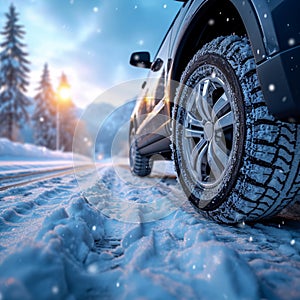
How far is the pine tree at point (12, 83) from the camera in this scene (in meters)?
23.7

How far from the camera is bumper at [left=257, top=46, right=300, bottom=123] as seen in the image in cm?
98

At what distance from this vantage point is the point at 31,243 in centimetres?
87

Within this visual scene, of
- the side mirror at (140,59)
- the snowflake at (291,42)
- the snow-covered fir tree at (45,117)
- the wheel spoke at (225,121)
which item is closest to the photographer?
the snowflake at (291,42)

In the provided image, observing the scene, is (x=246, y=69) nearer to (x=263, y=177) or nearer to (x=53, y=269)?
(x=263, y=177)

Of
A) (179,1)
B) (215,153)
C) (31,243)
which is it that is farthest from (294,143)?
(179,1)

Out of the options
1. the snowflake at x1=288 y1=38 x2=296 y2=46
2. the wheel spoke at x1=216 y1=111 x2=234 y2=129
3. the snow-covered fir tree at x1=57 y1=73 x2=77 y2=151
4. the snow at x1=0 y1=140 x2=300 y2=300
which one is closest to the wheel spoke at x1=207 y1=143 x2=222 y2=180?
the wheel spoke at x1=216 y1=111 x2=234 y2=129

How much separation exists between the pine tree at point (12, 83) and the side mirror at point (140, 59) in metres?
24.2

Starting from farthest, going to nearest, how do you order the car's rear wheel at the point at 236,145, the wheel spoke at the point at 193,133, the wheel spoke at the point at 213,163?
the wheel spoke at the point at 193,133, the wheel spoke at the point at 213,163, the car's rear wheel at the point at 236,145

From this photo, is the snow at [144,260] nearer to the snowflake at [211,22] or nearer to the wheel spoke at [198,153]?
the wheel spoke at [198,153]

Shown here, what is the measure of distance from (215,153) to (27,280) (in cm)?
130

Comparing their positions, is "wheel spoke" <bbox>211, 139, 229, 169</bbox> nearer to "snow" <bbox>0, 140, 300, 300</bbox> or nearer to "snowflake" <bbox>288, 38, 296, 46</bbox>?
"snow" <bbox>0, 140, 300, 300</bbox>

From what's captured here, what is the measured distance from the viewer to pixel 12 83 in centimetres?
2439

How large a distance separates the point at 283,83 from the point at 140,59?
230 centimetres

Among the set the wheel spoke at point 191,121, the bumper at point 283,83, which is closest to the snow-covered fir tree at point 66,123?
the wheel spoke at point 191,121
